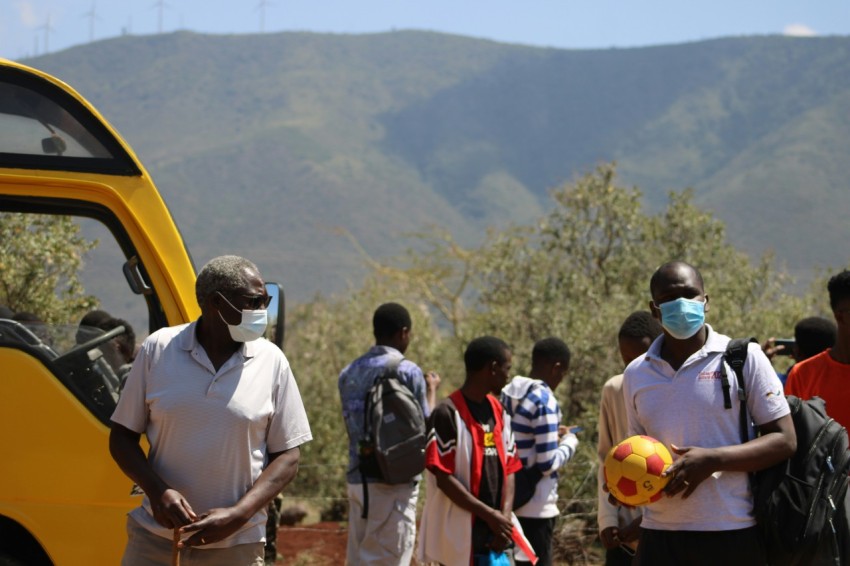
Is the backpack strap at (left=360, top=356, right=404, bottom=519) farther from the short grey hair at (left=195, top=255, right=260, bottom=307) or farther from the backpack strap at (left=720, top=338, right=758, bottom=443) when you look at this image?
the backpack strap at (left=720, top=338, right=758, bottom=443)

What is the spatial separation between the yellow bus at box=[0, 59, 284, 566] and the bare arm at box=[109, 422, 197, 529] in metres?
0.87

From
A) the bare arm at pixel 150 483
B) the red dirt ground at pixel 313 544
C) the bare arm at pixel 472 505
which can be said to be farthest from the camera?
the red dirt ground at pixel 313 544

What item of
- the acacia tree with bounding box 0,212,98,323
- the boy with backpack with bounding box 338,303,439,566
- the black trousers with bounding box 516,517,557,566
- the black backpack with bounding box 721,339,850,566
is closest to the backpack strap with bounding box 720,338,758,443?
the black backpack with bounding box 721,339,850,566

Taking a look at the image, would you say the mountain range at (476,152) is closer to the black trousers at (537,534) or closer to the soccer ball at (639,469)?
the black trousers at (537,534)

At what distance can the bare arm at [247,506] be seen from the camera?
4121 mm

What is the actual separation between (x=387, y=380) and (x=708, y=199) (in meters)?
128

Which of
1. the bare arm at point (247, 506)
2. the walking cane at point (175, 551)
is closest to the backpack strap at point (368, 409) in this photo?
the bare arm at point (247, 506)

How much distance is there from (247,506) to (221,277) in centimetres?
86

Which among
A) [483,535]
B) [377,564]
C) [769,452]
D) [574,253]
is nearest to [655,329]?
[483,535]

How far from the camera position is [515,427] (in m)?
6.57

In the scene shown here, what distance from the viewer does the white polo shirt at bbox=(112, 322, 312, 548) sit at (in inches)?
167

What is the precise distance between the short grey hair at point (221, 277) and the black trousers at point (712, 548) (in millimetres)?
1901

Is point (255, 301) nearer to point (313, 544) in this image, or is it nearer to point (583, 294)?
point (313, 544)

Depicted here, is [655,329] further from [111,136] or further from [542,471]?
[111,136]
